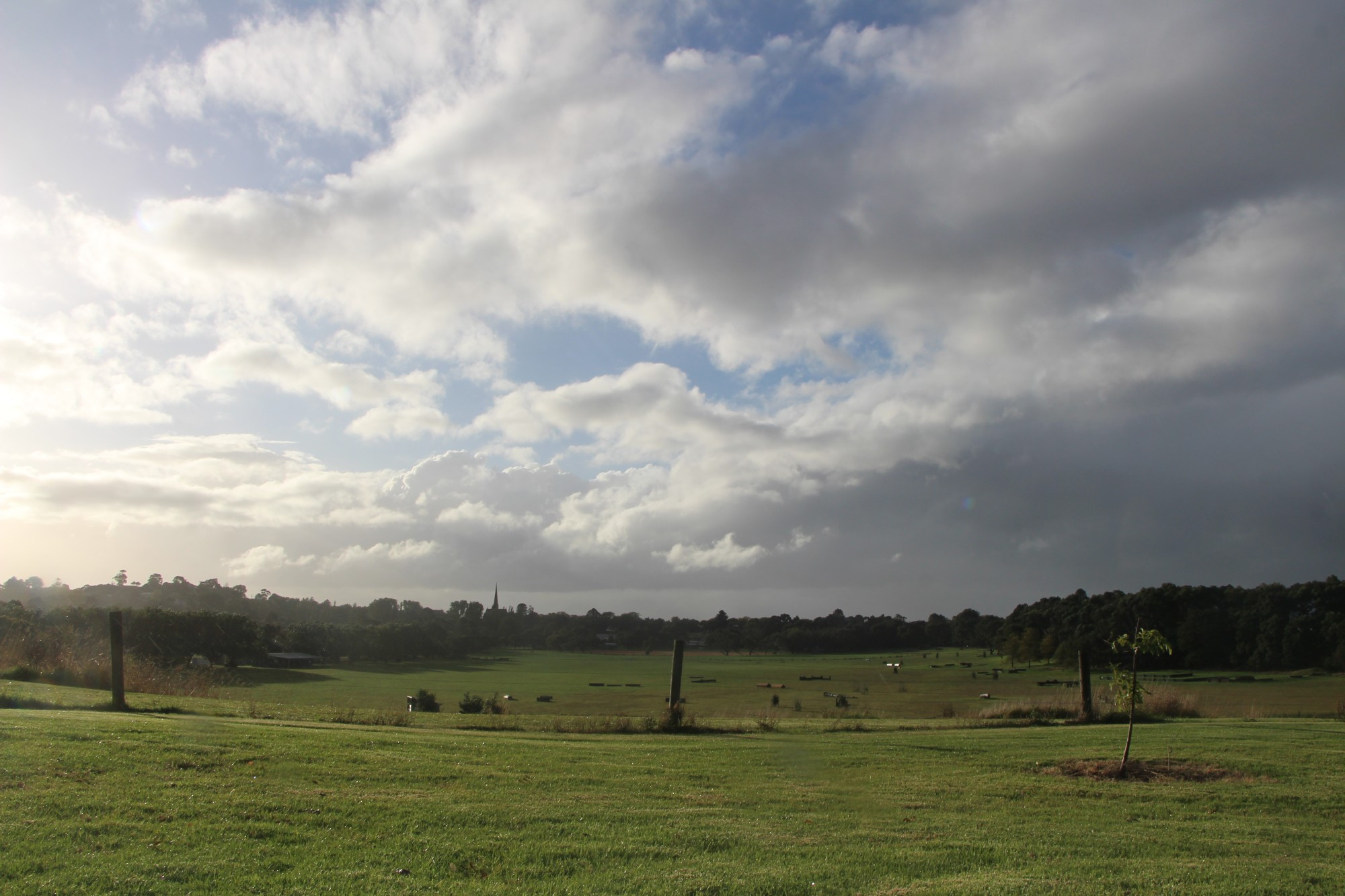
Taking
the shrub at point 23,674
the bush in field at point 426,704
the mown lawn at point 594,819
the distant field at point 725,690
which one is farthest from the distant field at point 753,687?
the mown lawn at point 594,819

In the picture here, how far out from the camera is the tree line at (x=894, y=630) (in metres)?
76.7

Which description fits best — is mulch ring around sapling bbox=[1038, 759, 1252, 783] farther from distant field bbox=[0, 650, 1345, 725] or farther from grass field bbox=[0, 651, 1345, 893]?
distant field bbox=[0, 650, 1345, 725]

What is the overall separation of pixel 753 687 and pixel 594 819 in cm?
8103

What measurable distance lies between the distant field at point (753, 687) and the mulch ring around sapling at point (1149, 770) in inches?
407

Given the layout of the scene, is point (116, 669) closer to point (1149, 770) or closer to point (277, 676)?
point (1149, 770)

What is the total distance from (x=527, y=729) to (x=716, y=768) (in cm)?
797

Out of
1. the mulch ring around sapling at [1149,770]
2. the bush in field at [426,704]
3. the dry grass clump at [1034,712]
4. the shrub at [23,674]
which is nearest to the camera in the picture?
the mulch ring around sapling at [1149,770]

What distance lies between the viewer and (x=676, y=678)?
2244cm

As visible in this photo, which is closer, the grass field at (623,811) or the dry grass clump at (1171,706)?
the grass field at (623,811)

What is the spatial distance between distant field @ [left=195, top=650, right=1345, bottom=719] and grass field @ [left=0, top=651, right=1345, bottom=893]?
9829mm

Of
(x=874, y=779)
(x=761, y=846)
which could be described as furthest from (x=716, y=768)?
(x=761, y=846)

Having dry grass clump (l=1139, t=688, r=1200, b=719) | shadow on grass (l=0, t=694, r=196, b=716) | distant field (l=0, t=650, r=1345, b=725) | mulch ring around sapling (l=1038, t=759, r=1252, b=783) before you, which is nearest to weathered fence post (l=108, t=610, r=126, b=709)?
shadow on grass (l=0, t=694, r=196, b=716)

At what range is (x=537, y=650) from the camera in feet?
637

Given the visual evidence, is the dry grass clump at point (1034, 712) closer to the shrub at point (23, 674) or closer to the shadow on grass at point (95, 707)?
the shadow on grass at point (95, 707)
